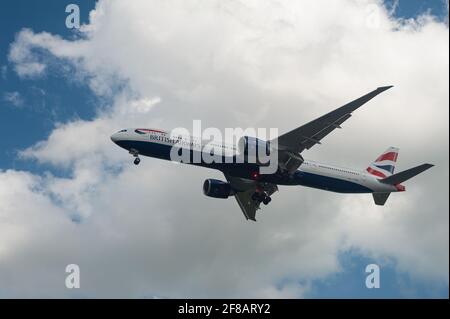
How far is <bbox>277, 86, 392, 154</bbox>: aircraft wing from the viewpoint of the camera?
169 ft

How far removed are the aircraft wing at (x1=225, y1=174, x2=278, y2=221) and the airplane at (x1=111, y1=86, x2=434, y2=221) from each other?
131 mm

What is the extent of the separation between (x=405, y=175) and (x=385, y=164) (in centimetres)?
913

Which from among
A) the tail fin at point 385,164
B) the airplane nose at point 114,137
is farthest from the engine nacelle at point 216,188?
the tail fin at point 385,164

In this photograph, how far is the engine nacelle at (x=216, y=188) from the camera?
68.7 metres

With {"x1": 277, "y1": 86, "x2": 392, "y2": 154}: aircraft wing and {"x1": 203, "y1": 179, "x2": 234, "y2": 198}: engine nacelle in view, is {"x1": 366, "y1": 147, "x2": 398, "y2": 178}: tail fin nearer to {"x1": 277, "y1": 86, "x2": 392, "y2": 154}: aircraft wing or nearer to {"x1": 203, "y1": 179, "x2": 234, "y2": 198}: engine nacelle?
{"x1": 277, "y1": 86, "x2": 392, "y2": 154}: aircraft wing

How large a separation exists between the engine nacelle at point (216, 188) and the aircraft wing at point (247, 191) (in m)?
0.78

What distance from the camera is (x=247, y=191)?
72.1 meters

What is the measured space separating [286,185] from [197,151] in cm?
1070

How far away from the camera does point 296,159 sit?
57.9 meters

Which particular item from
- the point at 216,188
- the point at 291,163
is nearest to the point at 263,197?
the point at 216,188

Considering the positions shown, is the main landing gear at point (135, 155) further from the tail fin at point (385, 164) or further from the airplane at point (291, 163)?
the tail fin at point (385, 164)

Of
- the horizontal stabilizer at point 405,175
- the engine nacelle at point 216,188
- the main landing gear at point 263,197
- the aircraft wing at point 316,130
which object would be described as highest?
the aircraft wing at point 316,130
